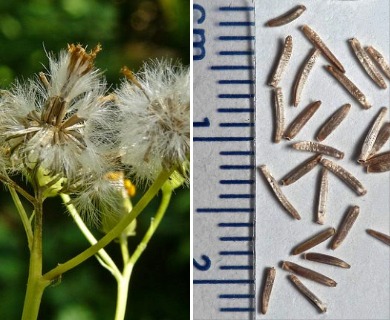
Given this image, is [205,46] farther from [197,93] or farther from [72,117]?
[72,117]

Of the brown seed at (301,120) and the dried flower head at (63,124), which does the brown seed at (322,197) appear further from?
the dried flower head at (63,124)

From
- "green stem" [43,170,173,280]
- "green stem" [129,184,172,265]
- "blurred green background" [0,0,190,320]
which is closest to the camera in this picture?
"green stem" [43,170,173,280]

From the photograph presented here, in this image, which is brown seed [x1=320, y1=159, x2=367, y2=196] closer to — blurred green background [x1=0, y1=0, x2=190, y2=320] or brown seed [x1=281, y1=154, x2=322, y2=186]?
brown seed [x1=281, y1=154, x2=322, y2=186]

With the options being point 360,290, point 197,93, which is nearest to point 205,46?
point 197,93

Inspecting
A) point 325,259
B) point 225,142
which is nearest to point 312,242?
point 325,259

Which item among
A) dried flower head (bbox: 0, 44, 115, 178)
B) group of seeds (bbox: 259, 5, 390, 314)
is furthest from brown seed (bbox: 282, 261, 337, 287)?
dried flower head (bbox: 0, 44, 115, 178)

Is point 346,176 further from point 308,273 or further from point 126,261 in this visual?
point 126,261
